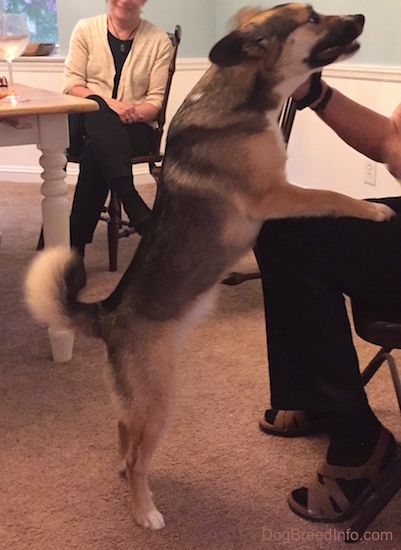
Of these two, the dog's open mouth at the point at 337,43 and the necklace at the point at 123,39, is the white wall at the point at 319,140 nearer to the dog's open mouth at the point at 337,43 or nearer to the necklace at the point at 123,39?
the necklace at the point at 123,39

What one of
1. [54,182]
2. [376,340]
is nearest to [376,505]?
[376,340]

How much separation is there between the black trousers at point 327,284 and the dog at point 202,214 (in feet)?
0.13

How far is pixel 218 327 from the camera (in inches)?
92.0

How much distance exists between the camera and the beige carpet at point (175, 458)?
133 cm

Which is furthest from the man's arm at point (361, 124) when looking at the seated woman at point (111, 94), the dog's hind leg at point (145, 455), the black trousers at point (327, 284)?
the seated woman at point (111, 94)

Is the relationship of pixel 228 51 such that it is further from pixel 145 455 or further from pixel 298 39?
pixel 145 455

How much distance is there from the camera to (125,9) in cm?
299

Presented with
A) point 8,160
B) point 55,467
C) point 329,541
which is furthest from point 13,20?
point 8,160

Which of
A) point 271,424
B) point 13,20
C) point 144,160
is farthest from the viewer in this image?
point 144,160

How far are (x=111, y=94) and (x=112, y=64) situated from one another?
14cm

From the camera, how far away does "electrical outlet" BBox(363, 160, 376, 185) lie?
9.98 ft

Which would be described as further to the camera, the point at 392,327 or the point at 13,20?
the point at 13,20

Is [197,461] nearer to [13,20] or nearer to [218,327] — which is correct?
[218,327]

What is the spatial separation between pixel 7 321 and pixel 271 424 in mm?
1135
